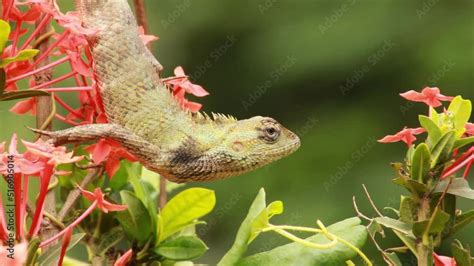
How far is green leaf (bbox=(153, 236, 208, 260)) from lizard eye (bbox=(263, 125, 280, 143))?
8.9 inches

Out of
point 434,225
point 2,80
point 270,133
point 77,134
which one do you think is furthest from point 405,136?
point 2,80

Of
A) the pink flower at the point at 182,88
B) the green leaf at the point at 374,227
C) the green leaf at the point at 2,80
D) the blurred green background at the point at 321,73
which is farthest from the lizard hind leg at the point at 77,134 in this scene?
the blurred green background at the point at 321,73

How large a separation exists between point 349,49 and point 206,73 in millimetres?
1186

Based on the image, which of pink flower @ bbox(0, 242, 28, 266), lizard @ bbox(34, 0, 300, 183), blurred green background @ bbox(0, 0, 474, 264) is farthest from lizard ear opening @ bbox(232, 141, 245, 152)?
blurred green background @ bbox(0, 0, 474, 264)

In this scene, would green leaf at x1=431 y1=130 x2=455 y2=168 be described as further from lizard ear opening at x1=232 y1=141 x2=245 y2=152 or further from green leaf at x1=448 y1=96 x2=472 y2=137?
lizard ear opening at x1=232 y1=141 x2=245 y2=152

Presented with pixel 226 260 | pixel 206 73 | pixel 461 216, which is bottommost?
pixel 206 73

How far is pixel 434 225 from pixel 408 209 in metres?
0.05

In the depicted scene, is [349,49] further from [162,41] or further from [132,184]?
[132,184]

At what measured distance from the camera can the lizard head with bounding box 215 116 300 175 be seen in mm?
1777

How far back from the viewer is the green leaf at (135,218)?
5.50ft

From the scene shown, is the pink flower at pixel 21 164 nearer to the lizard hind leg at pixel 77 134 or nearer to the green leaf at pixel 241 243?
the lizard hind leg at pixel 77 134

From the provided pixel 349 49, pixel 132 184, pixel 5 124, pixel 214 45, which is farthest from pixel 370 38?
pixel 132 184

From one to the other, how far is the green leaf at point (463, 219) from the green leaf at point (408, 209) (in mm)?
69

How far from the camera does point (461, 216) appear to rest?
5.08ft
